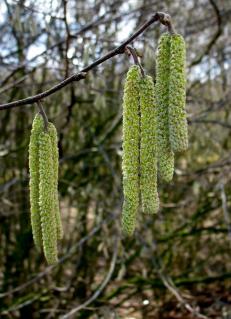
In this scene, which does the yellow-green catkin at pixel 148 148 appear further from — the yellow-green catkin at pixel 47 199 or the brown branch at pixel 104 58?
the yellow-green catkin at pixel 47 199

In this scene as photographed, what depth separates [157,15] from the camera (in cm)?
145

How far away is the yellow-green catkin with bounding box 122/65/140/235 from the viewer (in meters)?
1.43

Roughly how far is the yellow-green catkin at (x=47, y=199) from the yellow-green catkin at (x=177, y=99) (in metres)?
0.37

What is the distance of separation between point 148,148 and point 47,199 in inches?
12.4

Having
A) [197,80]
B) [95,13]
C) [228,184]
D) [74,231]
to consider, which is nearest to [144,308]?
[74,231]

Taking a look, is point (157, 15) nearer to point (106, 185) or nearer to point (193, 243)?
point (106, 185)

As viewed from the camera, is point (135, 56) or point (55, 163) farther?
point (55, 163)

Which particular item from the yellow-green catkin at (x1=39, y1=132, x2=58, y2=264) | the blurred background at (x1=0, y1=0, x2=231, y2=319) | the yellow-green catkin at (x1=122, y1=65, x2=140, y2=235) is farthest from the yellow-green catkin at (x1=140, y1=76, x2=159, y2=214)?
the blurred background at (x1=0, y1=0, x2=231, y2=319)

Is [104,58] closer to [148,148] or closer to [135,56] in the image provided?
[135,56]

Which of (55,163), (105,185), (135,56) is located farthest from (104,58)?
(105,185)

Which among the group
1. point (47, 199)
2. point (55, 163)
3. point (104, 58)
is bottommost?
point (47, 199)

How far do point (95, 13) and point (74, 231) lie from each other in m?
1.73

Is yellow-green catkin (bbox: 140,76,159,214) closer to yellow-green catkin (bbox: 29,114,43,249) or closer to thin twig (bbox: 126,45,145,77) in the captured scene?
thin twig (bbox: 126,45,145,77)

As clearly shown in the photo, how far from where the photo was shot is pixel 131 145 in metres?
1.44
